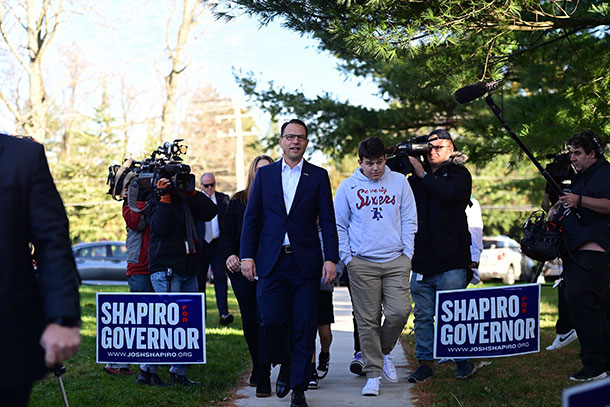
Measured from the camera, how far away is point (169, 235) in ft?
25.0

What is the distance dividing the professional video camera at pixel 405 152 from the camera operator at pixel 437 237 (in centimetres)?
7

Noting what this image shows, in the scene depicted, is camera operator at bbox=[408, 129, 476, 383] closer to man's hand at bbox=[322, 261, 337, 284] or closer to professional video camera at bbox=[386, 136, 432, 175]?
professional video camera at bbox=[386, 136, 432, 175]

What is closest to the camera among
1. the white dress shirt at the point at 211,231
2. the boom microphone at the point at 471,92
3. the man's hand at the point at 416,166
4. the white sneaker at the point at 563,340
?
the boom microphone at the point at 471,92

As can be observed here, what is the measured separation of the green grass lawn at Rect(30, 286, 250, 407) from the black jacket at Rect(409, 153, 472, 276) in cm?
217

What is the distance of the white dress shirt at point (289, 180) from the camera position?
22.2 ft

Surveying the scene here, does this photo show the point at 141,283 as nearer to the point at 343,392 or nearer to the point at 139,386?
the point at 139,386

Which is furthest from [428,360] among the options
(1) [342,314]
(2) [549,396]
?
(1) [342,314]

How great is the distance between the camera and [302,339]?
6539 millimetres

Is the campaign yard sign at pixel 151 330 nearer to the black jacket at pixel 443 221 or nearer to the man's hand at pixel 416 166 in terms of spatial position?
the black jacket at pixel 443 221

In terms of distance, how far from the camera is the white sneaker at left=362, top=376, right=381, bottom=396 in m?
7.00

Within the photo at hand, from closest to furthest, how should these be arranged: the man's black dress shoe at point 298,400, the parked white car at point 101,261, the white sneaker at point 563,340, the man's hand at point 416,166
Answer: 1. the man's black dress shoe at point 298,400
2. the man's hand at point 416,166
3. the white sneaker at point 563,340
4. the parked white car at point 101,261

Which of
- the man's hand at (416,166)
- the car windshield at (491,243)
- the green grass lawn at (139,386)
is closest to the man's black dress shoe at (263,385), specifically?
the green grass lawn at (139,386)

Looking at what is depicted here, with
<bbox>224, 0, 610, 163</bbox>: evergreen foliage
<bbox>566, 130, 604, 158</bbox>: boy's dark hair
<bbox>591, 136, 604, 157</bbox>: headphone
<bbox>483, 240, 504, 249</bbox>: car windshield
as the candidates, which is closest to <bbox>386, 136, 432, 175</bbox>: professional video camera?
→ <bbox>224, 0, 610, 163</bbox>: evergreen foliage

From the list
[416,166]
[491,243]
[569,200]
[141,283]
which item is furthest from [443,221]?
[491,243]
